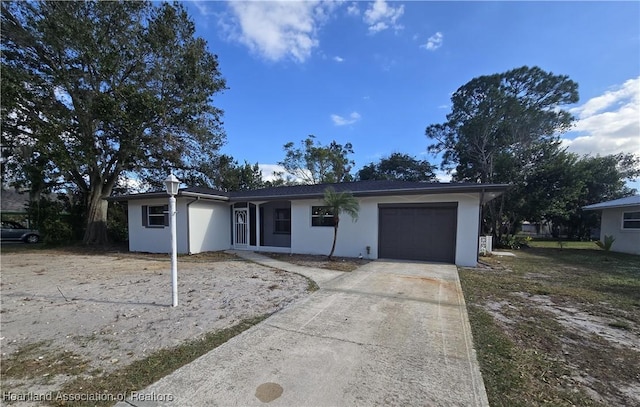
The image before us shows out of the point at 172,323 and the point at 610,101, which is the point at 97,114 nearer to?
the point at 172,323

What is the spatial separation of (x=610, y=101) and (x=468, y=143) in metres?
9.09

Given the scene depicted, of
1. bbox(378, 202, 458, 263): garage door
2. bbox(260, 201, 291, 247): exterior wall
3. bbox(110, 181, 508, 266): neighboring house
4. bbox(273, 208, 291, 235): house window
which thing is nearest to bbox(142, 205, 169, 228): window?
bbox(110, 181, 508, 266): neighboring house

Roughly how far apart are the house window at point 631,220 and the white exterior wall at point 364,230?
1108cm

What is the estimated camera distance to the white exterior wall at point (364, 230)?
9.07 metres

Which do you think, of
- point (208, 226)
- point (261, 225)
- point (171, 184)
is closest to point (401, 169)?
point (261, 225)

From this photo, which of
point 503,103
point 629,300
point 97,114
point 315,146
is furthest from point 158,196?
point 503,103

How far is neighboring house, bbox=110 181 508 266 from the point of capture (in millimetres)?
9242

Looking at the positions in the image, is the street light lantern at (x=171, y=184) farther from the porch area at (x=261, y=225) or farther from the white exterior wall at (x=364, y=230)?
the porch area at (x=261, y=225)

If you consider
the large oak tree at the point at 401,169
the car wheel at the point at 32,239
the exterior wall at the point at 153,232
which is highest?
the large oak tree at the point at 401,169

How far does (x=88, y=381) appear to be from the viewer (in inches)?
101

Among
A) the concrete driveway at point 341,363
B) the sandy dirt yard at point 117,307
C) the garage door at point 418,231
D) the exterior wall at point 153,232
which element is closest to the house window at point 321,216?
the garage door at point 418,231

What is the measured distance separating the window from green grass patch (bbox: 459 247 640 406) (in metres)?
12.1

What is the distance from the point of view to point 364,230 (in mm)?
10570

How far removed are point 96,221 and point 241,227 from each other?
28.3ft
